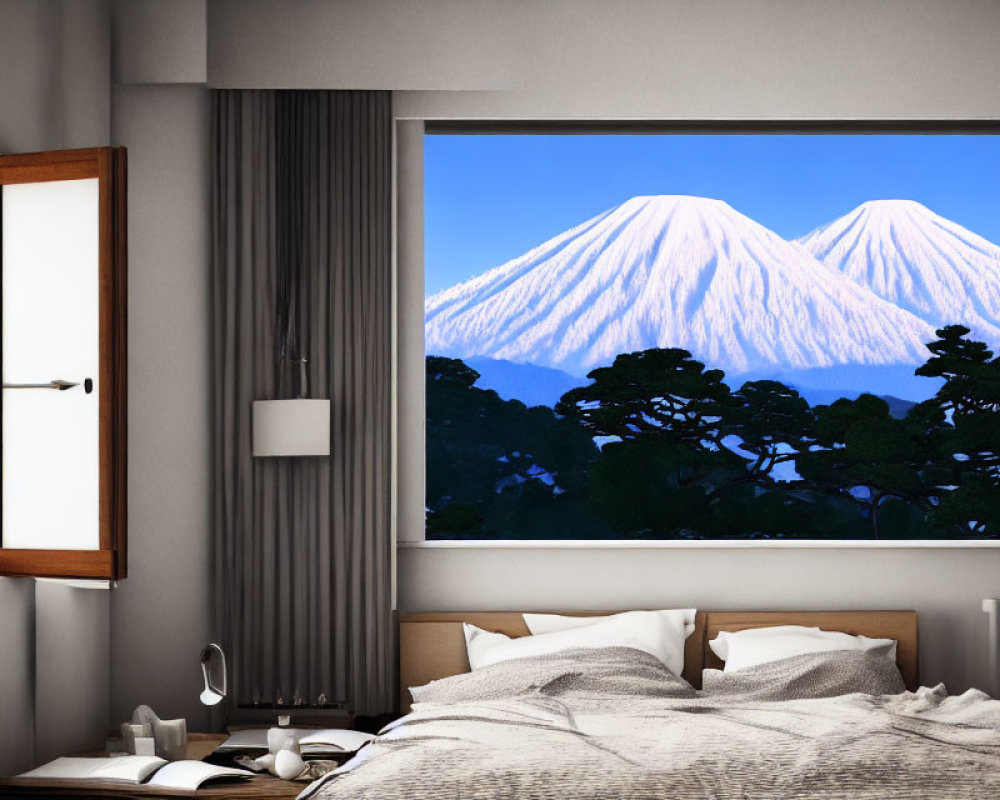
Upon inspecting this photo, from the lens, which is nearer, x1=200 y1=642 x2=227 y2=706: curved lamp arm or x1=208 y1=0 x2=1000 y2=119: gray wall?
x1=200 y1=642 x2=227 y2=706: curved lamp arm

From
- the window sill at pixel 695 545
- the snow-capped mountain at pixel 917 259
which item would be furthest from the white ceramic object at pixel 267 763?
the snow-capped mountain at pixel 917 259

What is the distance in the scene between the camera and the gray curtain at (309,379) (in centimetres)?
407

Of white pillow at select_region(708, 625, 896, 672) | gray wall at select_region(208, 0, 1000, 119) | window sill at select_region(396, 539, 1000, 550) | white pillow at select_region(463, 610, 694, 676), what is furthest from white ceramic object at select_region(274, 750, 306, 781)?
gray wall at select_region(208, 0, 1000, 119)

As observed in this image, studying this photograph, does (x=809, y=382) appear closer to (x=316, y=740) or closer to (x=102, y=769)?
(x=316, y=740)

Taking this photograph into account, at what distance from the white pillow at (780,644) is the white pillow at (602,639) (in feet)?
0.54

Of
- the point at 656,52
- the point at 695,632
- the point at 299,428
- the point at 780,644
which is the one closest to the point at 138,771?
the point at 299,428

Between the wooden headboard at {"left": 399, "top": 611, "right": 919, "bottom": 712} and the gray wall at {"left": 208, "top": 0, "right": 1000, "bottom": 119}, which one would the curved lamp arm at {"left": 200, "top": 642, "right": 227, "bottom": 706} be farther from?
the gray wall at {"left": 208, "top": 0, "right": 1000, "bottom": 119}

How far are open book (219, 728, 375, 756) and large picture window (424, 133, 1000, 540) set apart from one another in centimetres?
92

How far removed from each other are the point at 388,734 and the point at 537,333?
6.13 ft

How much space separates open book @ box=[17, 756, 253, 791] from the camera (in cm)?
312

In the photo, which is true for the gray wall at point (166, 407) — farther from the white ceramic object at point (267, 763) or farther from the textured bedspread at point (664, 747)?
the textured bedspread at point (664, 747)

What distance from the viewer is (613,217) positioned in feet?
14.6

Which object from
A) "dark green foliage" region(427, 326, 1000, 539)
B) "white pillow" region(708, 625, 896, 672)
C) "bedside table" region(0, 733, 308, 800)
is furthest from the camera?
"dark green foliage" region(427, 326, 1000, 539)

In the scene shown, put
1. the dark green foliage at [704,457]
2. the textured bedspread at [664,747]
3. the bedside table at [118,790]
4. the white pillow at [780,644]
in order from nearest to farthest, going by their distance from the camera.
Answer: the textured bedspread at [664,747], the bedside table at [118,790], the white pillow at [780,644], the dark green foliage at [704,457]
